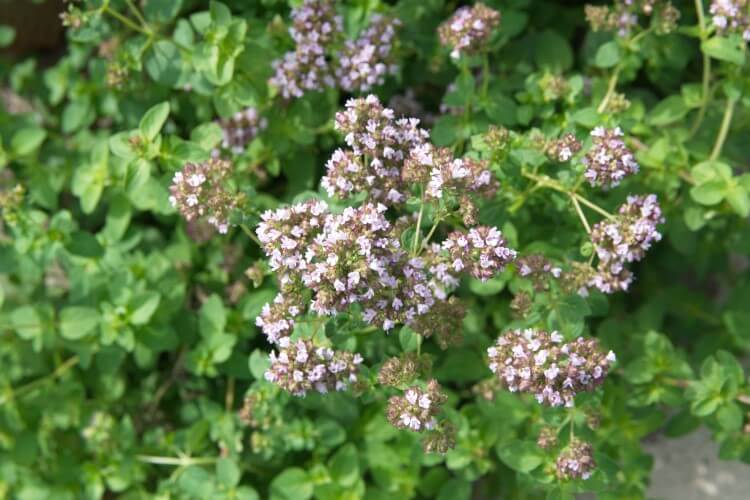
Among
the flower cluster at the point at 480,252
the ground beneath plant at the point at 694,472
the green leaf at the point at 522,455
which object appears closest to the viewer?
the flower cluster at the point at 480,252

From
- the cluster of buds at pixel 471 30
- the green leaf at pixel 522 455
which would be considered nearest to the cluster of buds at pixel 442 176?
the cluster of buds at pixel 471 30

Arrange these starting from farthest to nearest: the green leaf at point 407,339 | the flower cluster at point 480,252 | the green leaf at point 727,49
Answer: the green leaf at point 727,49, the green leaf at point 407,339, the flower cluster at point 480,252

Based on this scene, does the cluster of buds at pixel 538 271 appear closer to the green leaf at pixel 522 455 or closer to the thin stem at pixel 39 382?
the green leaf at pixel 522 455

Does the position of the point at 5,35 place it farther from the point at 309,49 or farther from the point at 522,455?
the point at 522,455

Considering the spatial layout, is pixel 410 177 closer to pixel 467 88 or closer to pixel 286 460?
pixel 467 88

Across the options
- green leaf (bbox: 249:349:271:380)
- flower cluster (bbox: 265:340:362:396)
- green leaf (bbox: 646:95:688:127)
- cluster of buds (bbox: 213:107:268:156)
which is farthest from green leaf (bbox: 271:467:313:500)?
green leaf (bbox: 646:95:688:127)

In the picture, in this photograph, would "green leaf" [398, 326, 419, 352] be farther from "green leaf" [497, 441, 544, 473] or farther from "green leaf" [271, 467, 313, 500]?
"green leaf" [271, 467, 313, 500]

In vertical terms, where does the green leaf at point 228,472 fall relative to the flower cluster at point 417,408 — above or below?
below
